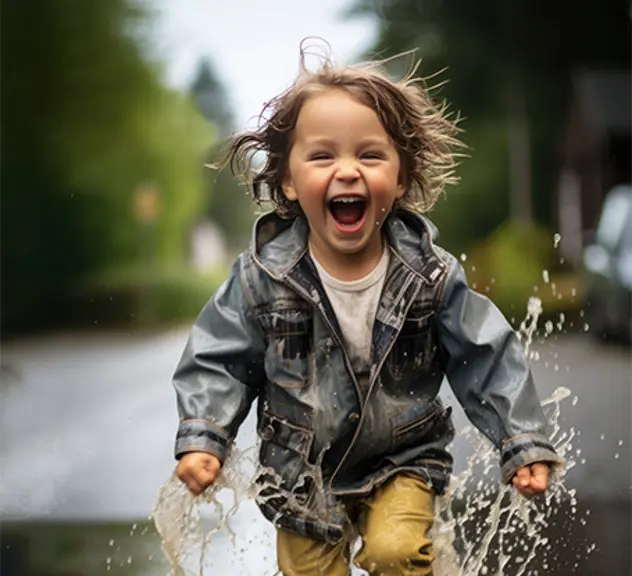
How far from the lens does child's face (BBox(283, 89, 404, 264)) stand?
7.27ft

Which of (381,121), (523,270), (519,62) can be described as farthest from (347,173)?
(519,62)

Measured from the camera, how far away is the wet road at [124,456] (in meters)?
3.48

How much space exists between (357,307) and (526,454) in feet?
1.50

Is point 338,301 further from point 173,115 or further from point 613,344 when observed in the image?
point 173,115

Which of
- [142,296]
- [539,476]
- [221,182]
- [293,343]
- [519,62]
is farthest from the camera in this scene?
[519,62]

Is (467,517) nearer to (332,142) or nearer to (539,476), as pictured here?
(539,476)

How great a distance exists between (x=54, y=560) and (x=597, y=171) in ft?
17.1

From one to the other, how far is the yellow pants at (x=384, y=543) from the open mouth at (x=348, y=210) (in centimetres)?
55

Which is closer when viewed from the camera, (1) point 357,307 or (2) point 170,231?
(1) point 357,307

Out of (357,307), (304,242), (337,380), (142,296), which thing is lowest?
(142,296)

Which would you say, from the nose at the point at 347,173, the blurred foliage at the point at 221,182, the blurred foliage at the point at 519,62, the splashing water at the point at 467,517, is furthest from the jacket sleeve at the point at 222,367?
the blurred foliage at the point at 519,62

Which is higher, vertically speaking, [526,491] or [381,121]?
[381,121]

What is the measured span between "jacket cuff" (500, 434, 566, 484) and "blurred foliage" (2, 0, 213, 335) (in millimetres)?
6501

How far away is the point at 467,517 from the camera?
127 inches
